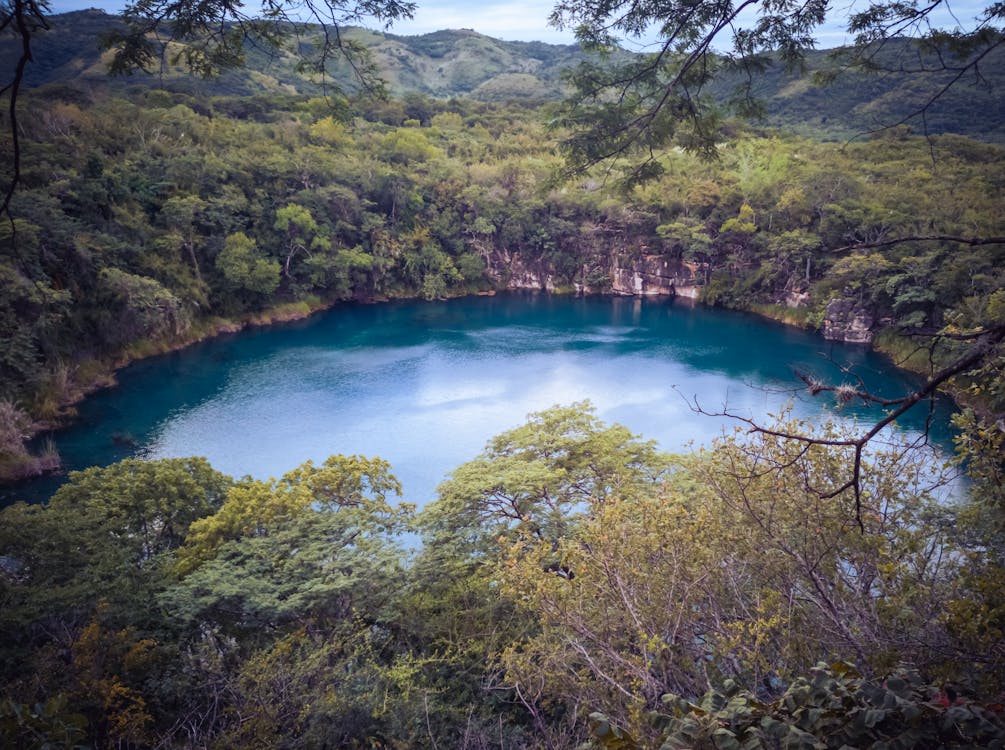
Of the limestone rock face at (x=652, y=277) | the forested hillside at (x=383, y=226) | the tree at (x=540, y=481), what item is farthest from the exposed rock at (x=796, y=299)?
the tree at (x=540, y=481)

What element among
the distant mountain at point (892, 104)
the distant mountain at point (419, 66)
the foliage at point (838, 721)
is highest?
the distant mountain at point (419, 66)

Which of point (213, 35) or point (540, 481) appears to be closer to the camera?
point (213, 35)

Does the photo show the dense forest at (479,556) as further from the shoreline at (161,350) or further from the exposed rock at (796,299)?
the exposed rock at (796,299)

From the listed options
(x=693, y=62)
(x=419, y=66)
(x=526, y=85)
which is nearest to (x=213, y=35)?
(x=693, y=62)

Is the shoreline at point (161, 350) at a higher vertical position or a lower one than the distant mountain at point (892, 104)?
lower

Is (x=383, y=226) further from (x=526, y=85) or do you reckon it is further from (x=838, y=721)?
(x=526, y=85)

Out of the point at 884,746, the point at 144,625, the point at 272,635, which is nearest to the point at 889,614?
the point at 884,746

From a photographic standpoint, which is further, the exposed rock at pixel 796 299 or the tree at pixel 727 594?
the exposed rock at pixel 796 299
